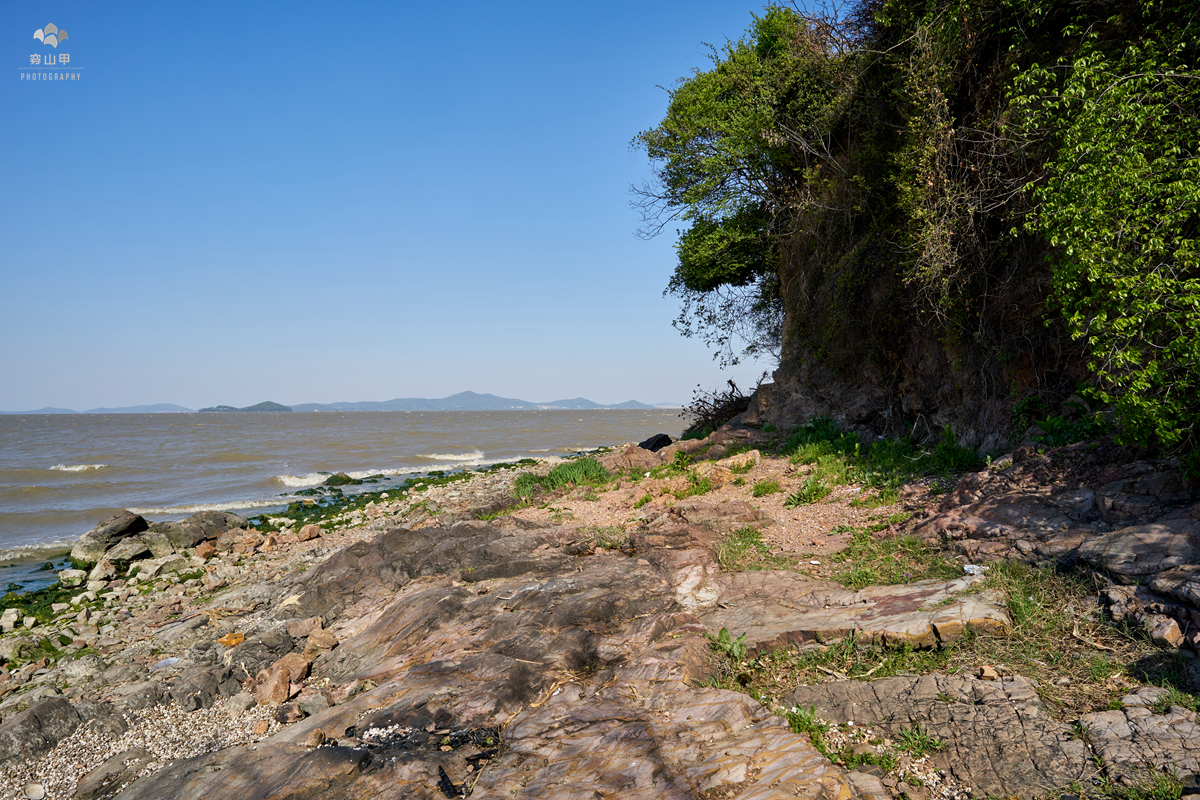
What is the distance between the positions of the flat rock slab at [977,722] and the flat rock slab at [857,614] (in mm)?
495

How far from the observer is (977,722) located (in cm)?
387

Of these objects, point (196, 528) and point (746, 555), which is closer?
point (746, 555)

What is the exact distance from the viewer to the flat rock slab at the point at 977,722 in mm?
3457

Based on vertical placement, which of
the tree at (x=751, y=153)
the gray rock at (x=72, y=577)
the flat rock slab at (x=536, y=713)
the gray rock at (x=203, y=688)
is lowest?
the gray rock at (x=72, y=577)

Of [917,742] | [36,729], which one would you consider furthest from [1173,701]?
[36,729]

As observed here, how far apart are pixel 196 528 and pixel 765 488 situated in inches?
524

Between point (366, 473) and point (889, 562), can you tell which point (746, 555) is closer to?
point (889, 562)

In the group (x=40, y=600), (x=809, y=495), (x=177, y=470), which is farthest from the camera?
(x=177, y=470)

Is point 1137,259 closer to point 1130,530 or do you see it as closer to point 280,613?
point 1130,530

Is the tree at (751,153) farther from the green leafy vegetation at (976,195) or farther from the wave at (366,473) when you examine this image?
the wave at (366,473)

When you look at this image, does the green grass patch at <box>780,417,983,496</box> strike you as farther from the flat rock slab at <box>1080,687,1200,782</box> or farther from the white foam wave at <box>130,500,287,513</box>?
the white foam wave at <box>130,500,287,513</box>

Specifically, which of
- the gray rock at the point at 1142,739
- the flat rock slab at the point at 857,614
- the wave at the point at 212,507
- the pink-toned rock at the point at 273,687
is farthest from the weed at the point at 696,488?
the wave at the point at 212,507

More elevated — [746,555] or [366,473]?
[746,555]

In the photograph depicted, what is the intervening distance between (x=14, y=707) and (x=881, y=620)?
28.8 ft
